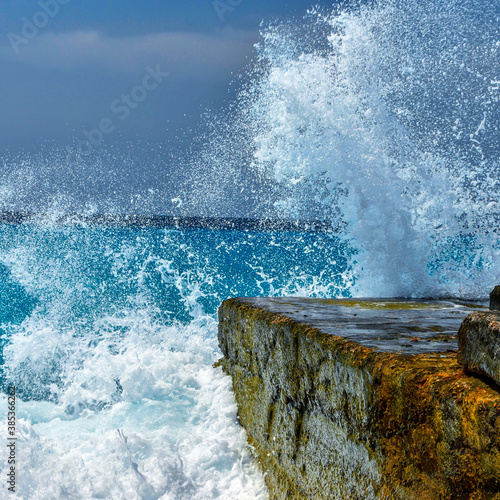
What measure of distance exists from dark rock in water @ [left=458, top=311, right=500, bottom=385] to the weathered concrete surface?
4cm

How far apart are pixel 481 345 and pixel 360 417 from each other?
0.64 m

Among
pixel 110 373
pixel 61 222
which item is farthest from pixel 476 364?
pixel 61 222

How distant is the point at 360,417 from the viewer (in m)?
1.81

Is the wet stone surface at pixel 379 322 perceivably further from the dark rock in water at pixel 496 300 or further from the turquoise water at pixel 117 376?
the turquoise water at pixel 117 376

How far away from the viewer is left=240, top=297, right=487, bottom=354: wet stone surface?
79.9 inches

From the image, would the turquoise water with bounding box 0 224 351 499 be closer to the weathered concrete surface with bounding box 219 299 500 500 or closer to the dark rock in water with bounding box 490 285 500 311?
the weathered concrete surface with bounding box 219 299 500 500

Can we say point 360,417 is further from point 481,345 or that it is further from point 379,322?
point 379,322

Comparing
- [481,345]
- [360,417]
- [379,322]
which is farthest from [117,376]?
[481,345]

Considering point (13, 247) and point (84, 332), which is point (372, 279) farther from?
point (13, 247)

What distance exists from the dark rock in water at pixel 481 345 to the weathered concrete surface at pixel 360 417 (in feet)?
0.14

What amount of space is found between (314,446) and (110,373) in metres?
2.91

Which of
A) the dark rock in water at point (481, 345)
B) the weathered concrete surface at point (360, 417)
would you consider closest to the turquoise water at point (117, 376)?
the weathered concrete surface at point (360, 417)

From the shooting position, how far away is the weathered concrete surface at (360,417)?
1286 millimetres

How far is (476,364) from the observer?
4.51 feet
